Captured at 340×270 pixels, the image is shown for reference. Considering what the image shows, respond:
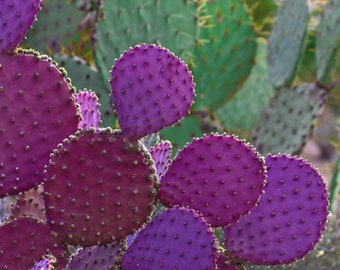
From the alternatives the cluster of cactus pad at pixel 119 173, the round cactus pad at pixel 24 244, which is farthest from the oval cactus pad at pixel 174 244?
the round cactus pad at pixel 24 244

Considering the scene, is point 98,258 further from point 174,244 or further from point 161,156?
point 161,156

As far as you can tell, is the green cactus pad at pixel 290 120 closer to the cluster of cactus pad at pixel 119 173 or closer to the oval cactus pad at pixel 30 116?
the cluster of cactus pad at pixel 119 173

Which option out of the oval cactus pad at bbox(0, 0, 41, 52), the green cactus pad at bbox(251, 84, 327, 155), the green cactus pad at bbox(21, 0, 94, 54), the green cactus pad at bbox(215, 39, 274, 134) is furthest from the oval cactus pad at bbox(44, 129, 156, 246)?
the green cactus pad at bbox(215, 39, 274, 134)

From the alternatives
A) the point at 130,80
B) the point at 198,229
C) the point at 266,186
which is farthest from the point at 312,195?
the point at 130,80

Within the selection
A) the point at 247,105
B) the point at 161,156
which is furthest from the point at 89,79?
the point at 161,156

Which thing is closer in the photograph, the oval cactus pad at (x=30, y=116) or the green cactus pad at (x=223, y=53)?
the oval cactus pad at (x=30, y=116)
